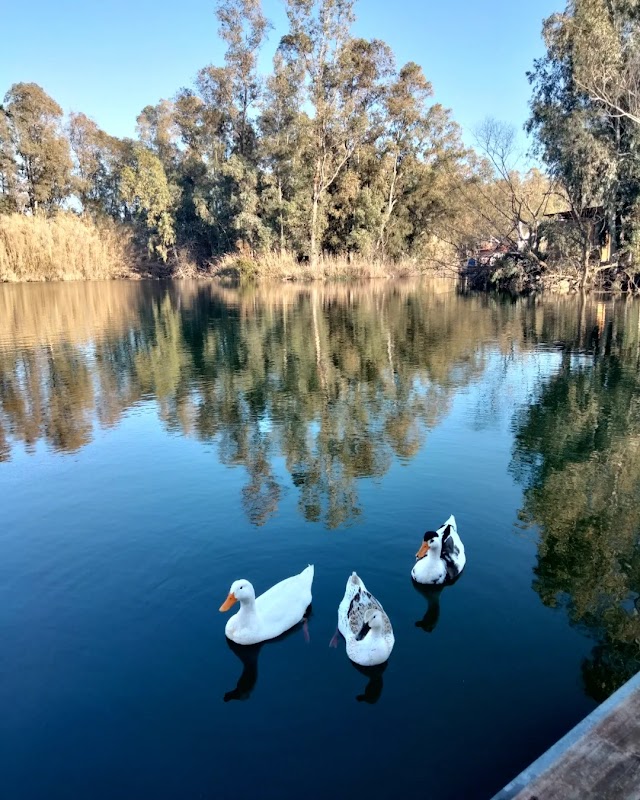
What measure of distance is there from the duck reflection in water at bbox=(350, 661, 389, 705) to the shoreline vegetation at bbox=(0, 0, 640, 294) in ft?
103

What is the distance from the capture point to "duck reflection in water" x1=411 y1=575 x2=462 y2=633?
5.45 m

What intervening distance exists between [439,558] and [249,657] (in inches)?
81.1

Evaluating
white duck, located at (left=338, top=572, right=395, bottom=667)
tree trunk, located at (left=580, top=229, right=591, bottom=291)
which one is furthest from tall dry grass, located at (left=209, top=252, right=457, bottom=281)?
white duck, located at (left=338, top=572, right=395, bottom=667)

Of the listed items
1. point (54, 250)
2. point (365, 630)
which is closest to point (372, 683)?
point (365, 630)

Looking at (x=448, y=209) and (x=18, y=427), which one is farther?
(x=448, y=209)

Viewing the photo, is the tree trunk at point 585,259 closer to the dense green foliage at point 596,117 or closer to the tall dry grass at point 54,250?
the dense green foliage at point 596,117

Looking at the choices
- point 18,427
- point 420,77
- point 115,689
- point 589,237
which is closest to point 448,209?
point 420,77

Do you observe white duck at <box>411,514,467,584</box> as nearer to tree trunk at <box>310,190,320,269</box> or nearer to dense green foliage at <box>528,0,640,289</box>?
dense green foliage at <box>528,0,640,289</box>

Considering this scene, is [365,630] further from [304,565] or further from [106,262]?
[106,262]

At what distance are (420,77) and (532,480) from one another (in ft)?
159

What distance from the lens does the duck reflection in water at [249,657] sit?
4680 mm

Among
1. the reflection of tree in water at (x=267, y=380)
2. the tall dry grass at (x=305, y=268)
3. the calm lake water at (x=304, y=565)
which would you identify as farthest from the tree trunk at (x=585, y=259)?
the calm lake water at (x=304, y=565)

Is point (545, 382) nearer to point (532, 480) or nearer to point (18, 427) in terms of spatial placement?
point (532, 480)

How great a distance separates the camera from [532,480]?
853 cm
